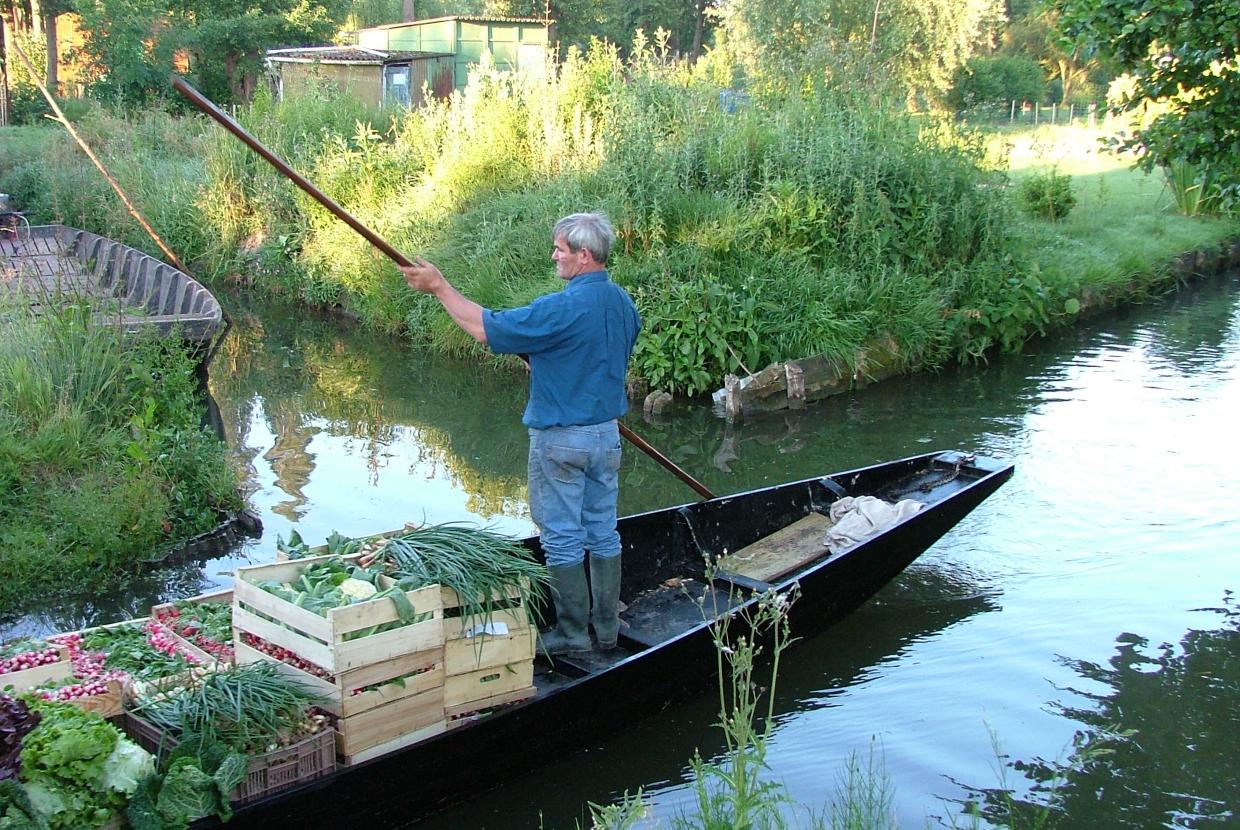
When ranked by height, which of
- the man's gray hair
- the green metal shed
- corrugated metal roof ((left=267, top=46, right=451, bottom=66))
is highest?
the green metal shed

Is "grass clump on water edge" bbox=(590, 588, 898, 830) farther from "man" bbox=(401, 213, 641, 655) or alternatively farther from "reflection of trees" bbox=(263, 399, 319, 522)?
"reflection of trees" bbox=(263, 399, 319, 522)

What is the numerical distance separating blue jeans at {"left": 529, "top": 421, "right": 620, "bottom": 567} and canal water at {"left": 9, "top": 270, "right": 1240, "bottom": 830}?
773 mm

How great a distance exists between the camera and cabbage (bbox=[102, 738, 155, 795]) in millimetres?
3752

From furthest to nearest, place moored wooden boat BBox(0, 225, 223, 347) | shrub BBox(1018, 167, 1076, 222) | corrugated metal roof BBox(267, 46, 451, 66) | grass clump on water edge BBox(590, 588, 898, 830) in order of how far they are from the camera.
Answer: corrugated metal roof BBox(267, 46, 451, 66)
shrub BBox(1018, 167, 1076, 222)
moored wooden boat BBox(0, 225, 223, 347)
grass clump on water edge BBox(590, 588, 898, 830)

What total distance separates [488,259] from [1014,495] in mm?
6965

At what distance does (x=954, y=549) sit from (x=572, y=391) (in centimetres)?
390

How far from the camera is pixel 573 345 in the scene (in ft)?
16.2

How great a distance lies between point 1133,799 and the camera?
504cm

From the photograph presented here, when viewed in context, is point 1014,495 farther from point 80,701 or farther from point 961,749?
point 80,701

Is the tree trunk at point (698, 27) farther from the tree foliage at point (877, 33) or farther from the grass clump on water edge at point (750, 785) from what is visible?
the grass clump on water edge at point (750, 785)

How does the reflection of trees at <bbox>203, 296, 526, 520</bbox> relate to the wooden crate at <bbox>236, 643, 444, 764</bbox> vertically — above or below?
below

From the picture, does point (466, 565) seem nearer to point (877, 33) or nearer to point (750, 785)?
point (750, 785)

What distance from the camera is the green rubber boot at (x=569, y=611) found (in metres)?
5.33

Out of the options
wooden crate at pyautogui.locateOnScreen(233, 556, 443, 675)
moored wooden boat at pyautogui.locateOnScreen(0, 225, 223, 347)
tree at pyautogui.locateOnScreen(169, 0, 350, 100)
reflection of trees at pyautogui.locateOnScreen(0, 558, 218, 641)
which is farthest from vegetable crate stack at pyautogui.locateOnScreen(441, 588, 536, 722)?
tree at pyautogui.locateOnScreen(169, 0, 350, 100)
